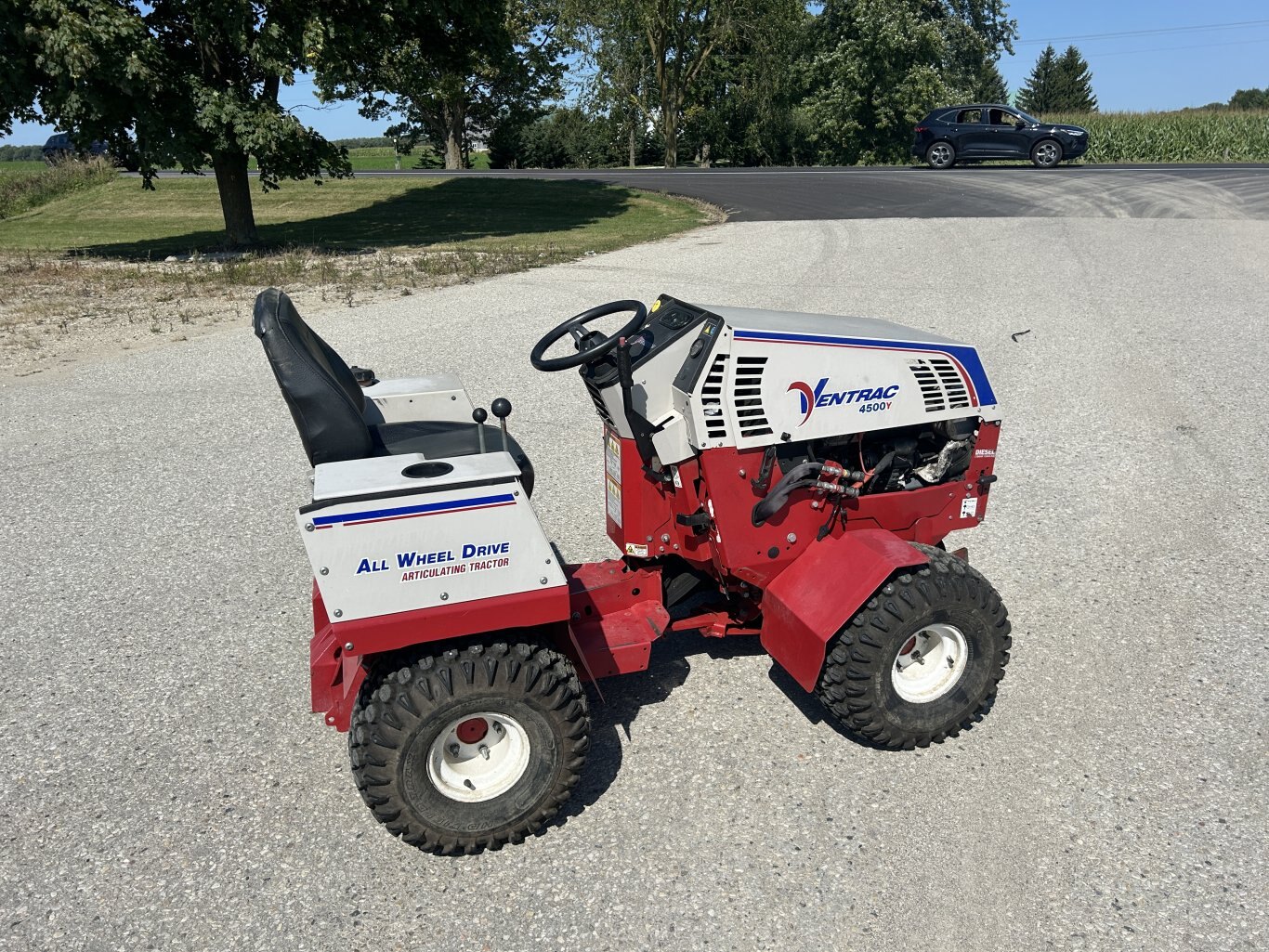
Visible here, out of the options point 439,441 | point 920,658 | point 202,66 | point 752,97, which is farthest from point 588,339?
point 752,97

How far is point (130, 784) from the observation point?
335 cm

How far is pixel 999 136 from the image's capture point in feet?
79.6

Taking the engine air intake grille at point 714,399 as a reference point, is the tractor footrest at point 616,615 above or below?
below

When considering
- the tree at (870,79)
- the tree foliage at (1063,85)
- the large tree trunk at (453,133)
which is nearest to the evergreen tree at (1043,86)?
the tree foliage at (1063,85)

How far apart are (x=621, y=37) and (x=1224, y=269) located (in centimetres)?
Result: 3028

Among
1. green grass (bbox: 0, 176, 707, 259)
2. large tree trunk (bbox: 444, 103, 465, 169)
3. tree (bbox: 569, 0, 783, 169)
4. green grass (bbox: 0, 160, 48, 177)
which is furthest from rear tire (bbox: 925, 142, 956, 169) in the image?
green grass (bbox: 0, 160, 48, 177)

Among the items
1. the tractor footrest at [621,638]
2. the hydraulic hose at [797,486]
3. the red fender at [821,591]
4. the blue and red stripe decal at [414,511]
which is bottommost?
the tractor footrest at [621,638]

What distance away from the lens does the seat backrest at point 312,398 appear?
123 inches

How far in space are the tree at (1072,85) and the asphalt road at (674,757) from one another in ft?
224

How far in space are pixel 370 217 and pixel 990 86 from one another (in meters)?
55.0

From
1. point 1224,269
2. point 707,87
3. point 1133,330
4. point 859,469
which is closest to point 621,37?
point 707,87

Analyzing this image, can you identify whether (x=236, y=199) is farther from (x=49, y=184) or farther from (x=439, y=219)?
(x=49, y=184)

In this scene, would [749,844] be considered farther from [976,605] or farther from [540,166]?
[540,166]

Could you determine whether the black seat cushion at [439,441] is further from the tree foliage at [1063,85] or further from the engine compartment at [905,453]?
the tree foliage at [1063,85]
